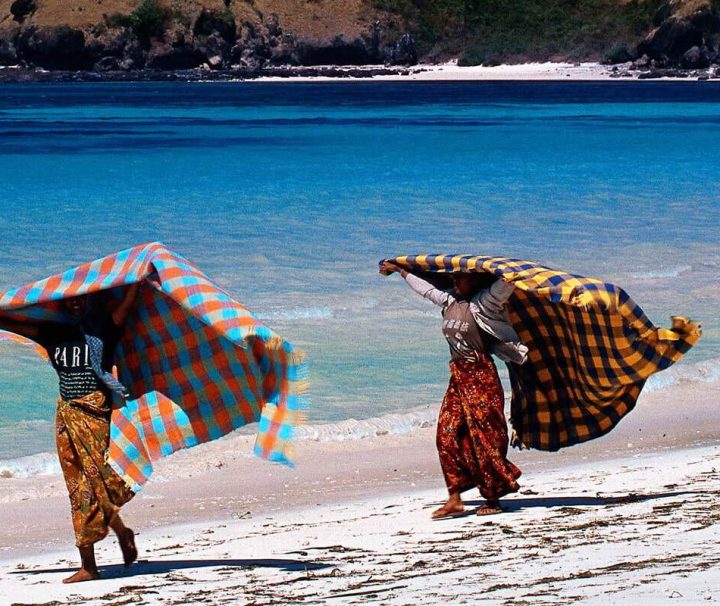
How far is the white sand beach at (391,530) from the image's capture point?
541 centimetres

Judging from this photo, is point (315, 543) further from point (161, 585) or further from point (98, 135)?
point (98, 135)

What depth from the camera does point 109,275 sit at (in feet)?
19.5

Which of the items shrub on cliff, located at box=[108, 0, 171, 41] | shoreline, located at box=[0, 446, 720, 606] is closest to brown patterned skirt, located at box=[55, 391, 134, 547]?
shoreline, located at box=[0, 446, 720, 606]

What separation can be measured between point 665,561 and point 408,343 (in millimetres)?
7653

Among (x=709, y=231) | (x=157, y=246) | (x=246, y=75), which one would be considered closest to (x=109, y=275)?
(x=157, y=246)

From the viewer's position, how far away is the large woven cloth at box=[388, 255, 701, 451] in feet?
22.3

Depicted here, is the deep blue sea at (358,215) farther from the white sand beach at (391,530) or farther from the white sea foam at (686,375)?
the white sand beach at (391,530)

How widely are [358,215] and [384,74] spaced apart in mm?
115789

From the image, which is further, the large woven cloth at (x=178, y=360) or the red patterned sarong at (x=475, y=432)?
the red patterned sarong at (x=475, y=432)

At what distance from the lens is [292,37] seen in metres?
148

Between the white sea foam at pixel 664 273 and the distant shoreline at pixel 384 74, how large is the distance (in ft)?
349

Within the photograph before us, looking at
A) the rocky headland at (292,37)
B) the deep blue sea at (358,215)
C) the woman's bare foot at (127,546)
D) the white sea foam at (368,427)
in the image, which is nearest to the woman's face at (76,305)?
the woman's bare foot at (127,546)

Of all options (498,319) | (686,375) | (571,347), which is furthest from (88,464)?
(686,375)

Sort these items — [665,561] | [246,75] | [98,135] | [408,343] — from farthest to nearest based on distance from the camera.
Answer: [246,75]
[98,135]
[408,343]
[665,561]
